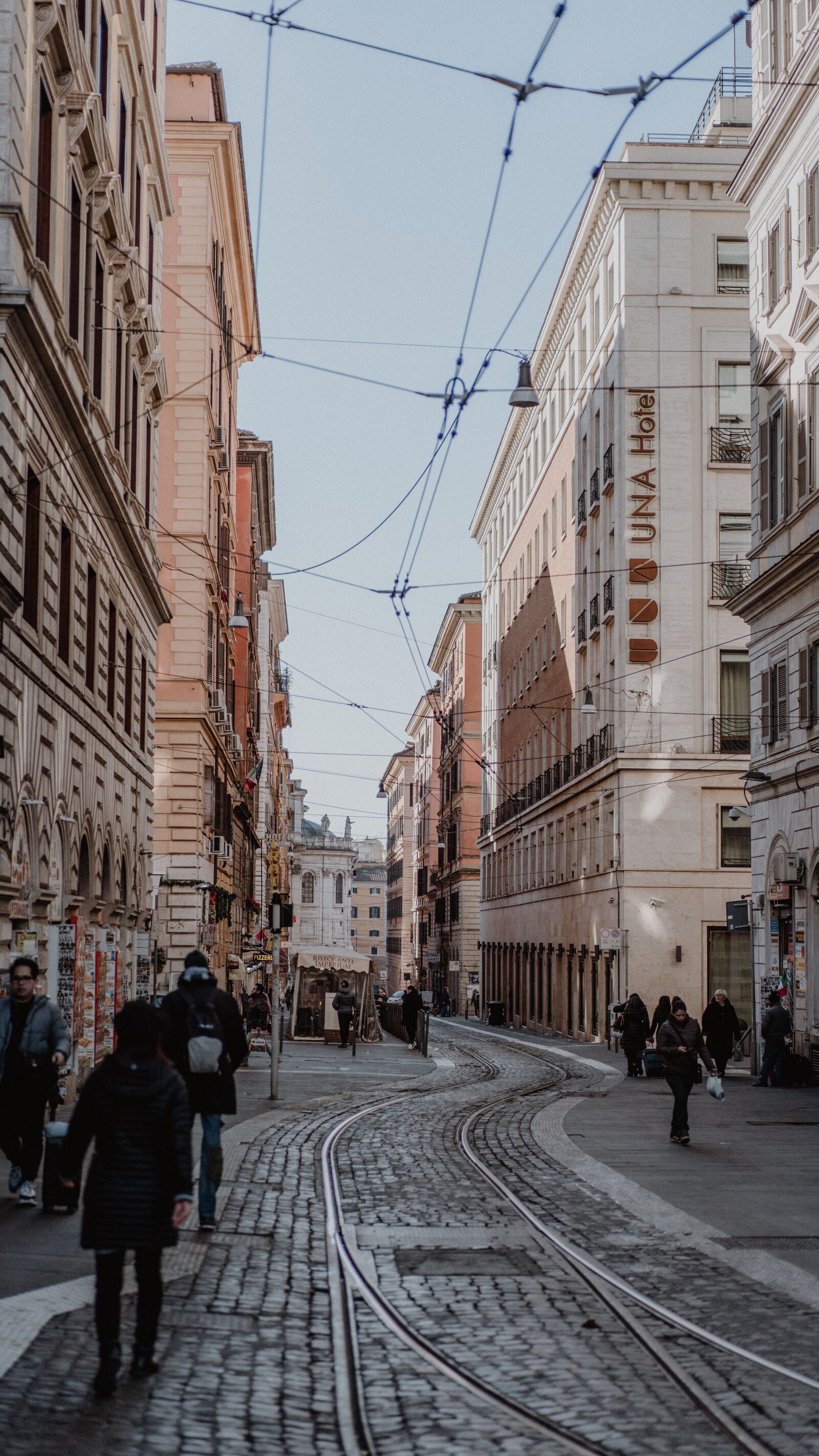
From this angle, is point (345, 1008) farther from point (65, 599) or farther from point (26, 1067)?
point (26, 1067)

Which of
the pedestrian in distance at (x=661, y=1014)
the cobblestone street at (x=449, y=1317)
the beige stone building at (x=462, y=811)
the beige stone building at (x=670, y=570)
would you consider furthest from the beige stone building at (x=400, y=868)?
the cobblestone street at (x=449, y=1317)

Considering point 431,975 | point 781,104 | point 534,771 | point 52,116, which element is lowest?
point 431,975

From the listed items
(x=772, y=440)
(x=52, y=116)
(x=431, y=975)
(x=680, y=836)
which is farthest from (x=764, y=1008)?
(x=431, y=975)

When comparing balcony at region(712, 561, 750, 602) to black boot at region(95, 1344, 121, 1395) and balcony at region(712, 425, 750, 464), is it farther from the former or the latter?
black boot at region(95, 1344, 121, 1395)

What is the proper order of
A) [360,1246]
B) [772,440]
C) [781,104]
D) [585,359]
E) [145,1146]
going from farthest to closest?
1. [585,359]
2. [772,440]
3. [781,104]
4. [360,1246]
5. [145,1146]

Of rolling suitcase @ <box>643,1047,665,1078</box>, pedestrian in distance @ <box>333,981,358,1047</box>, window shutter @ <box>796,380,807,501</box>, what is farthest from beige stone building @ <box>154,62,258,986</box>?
window shutter @ <box>796,380,807,501</box>

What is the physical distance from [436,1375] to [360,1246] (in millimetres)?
3638

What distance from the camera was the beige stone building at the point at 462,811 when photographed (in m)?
92.8

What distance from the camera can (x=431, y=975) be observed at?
108 m

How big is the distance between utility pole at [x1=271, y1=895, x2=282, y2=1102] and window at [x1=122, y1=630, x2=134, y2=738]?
731 centimetres

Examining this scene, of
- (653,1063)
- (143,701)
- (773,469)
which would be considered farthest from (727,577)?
(653,1063)

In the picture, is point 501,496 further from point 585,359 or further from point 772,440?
point 772,440

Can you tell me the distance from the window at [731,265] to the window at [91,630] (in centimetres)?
2518

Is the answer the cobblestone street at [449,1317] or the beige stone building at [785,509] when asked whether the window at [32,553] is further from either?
the beige stone building at [785,509]
